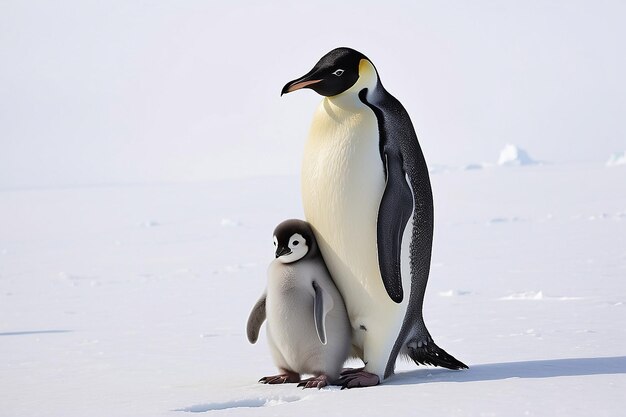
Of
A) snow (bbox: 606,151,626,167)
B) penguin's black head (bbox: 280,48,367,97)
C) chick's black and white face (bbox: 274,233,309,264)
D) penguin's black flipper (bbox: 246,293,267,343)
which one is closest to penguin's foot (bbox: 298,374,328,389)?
penguin's black flipper (bbox: 246,293,267,343)

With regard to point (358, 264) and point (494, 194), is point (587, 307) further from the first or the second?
point (494, 194)

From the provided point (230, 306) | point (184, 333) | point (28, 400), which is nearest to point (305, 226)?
point (28, 400)

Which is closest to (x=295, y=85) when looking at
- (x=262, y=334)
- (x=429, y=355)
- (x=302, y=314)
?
(x=302, y=314)

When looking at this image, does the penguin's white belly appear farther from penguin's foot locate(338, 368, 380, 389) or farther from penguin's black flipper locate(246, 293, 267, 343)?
penguin's black flipper locate(246, 293, 267, 343)

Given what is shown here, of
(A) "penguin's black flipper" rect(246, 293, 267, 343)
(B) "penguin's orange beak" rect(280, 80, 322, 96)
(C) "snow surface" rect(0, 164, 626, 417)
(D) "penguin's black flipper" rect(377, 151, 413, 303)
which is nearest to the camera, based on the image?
(C) "snow surface" rect(0, 164, 626, 417)

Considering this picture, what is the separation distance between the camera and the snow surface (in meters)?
3.54

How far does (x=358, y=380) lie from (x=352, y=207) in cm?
75

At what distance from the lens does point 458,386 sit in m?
3.62

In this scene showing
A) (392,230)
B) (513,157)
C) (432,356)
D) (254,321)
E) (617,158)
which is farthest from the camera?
(513,157)

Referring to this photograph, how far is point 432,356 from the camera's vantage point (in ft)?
14.0

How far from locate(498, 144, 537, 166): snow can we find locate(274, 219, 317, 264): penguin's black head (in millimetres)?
37813

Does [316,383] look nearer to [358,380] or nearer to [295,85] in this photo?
[358,380]

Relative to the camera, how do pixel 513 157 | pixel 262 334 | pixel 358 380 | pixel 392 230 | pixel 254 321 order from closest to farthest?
1. pixel 392 230
2. pixel 358 380
3. pixel 254 321
4. pixel 262 334
5. pixel 513 157

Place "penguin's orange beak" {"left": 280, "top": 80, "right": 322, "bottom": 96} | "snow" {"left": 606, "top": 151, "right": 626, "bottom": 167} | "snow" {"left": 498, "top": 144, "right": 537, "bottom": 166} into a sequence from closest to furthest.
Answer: "penguin's orange beak" {"left": 280, "top": 80, "right": 322, "bottom": 96} → "snow" {"left": 606, "top": 151, "right": 626, "bottom": 167} → "snow" {"left": 498, "top": 144, "right": 537, "bottom": 166}
